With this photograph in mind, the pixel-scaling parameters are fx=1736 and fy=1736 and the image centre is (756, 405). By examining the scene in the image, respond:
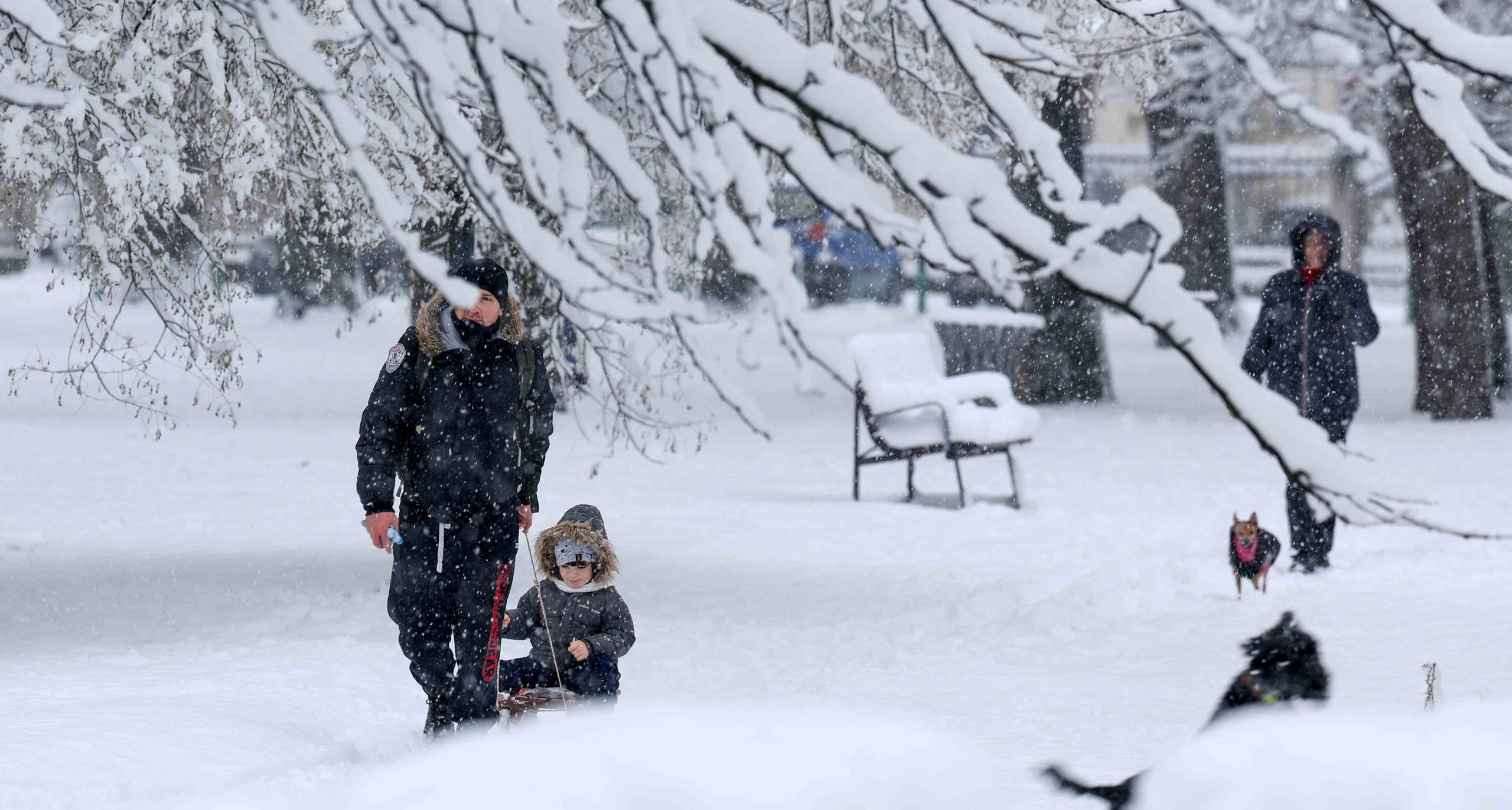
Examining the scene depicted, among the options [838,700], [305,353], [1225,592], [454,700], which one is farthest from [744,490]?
[305,353]

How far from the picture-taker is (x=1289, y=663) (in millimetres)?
3520

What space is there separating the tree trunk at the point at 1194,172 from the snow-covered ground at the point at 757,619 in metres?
5.37

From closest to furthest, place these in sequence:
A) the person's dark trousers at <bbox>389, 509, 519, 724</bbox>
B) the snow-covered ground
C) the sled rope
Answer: the snow-covered ground
the person's dark trousers at <bbox>389, 509, 519, 724</bbox>
the sled rope

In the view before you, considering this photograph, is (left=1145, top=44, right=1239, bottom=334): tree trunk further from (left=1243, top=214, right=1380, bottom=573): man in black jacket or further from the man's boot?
the man's boot

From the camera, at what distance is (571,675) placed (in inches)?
217

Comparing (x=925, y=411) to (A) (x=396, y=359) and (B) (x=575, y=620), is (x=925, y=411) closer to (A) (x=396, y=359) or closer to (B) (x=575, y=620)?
(B) (x=575, y=620)

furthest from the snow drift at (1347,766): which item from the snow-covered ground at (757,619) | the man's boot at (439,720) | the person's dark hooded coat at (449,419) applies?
the man's boot at (439,720)

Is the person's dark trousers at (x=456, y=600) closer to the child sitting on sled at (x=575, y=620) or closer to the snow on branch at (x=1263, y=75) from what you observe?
the child sitting on sled at (x=575, y=620)

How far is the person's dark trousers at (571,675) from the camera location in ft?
18.0

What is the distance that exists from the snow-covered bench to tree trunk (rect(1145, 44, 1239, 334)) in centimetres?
797

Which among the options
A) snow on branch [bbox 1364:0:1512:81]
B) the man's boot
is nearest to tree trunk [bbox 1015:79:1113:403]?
the man's boot

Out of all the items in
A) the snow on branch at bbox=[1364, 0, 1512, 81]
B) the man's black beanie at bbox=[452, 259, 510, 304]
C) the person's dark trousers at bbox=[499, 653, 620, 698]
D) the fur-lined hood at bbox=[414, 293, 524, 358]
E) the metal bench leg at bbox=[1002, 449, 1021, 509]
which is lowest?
the metal bench leg at bbox=[1002, 449, 1021, 509]

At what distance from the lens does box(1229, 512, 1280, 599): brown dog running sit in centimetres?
800

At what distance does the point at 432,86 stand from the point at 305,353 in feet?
81.0
